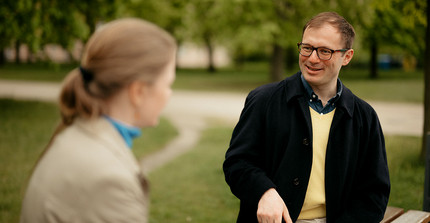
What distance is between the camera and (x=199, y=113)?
15.0 m

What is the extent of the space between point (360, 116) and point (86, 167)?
161cm

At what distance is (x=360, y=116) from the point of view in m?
2.38

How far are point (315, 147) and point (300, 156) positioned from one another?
0.11m

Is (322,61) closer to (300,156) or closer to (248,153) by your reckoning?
(300,156)

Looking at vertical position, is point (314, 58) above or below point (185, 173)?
above

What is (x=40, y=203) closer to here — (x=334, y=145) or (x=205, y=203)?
(x=334, y=145)

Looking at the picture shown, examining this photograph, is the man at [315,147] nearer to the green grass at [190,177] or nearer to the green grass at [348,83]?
the green grass at [190,177]

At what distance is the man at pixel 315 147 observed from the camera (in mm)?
2291

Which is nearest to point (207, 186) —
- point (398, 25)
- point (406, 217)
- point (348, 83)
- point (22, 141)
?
point (406, 217)

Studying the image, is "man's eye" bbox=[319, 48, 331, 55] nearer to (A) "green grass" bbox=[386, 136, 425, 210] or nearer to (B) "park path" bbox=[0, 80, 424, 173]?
(A) "green grass" bbox=[386, 136, 425, 210]

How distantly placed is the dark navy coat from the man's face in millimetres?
92

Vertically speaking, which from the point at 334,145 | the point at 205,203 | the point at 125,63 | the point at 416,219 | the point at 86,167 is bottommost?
the point at 205,203

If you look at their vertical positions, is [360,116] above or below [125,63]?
below

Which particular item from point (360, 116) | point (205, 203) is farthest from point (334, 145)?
point (205, 203)
